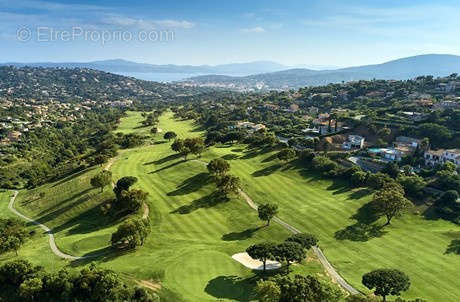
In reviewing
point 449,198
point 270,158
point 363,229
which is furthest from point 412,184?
point 270,158

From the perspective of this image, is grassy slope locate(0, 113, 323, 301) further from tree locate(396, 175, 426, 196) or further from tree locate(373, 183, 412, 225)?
tree locate(396, 175, 426, 196)

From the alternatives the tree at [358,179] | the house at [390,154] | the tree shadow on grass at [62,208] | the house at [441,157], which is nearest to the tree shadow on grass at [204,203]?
A: the tree shadow on grass at [62,208]

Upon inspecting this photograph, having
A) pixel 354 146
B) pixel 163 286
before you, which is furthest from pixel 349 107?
pixel 163 286

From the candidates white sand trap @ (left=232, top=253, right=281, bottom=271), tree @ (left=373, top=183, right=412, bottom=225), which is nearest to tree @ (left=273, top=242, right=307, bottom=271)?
white sand trap @ (left=232, top=253, right=281, bottom=271)

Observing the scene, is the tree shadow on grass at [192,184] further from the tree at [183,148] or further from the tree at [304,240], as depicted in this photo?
the tree at [304,240]

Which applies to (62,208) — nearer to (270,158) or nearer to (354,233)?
(270,158)
